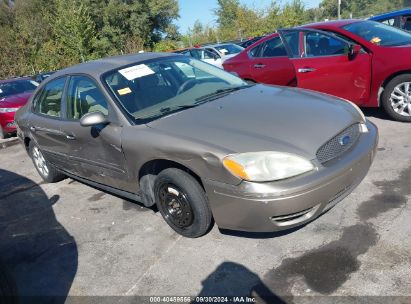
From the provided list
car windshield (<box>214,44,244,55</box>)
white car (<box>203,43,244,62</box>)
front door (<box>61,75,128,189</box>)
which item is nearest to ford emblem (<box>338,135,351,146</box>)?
front door (<box>61,75,128,189</box>)

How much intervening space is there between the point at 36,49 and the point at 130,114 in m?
33.6

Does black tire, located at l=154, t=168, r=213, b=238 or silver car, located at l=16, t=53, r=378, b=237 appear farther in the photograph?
black tire, located at l=154, t=168, r=213, b=238

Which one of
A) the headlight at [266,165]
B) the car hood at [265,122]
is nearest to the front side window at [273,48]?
the car hood at [265,122]

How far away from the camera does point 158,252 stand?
3424 mm

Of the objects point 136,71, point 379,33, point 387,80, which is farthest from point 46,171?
point 379,33

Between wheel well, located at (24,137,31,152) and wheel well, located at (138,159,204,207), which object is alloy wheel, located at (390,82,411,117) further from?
wheel well, located at (24,137,31,152)

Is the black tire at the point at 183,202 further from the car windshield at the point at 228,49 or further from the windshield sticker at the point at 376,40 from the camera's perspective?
the car windshield at the point at 228,49

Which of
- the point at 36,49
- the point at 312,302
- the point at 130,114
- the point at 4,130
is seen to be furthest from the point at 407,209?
the point at 36,49

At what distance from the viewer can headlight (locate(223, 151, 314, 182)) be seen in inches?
110

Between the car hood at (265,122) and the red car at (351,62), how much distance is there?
206 cm

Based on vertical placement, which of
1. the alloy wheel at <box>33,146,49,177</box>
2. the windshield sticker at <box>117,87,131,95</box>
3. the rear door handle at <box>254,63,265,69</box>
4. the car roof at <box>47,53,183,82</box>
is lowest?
the alloy wheel at <box>33,146,49,177</box>

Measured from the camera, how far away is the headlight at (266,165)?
9.21 ft

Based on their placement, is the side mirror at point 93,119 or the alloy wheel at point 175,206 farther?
the side mirror at point 93,119

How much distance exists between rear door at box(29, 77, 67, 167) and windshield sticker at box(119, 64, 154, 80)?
0.95 meters
